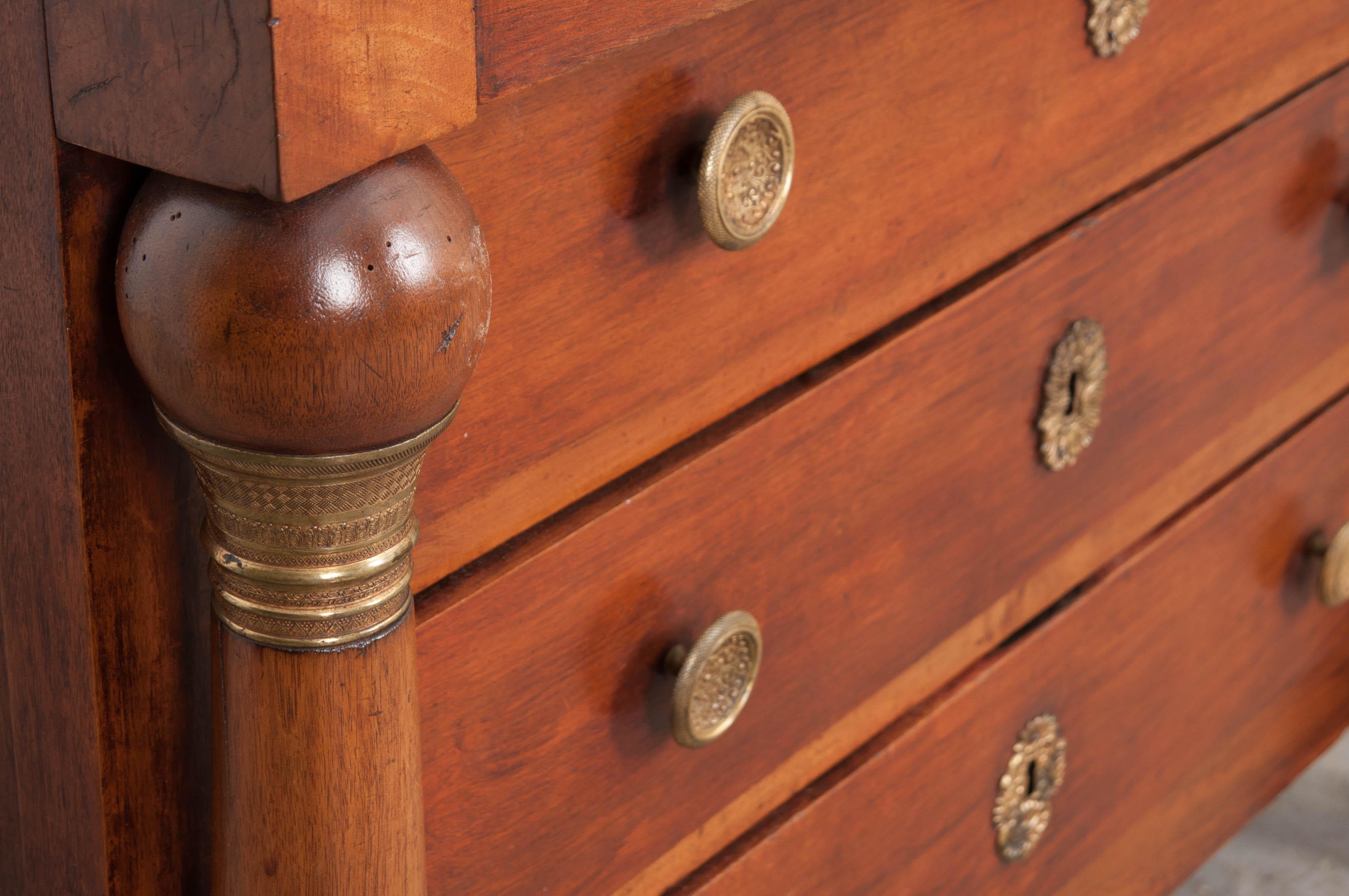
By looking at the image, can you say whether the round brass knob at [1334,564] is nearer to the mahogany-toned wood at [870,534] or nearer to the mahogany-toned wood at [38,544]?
the mahogany-toned wood at [870,534]

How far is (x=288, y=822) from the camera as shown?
1.50ft

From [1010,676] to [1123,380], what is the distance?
18cm

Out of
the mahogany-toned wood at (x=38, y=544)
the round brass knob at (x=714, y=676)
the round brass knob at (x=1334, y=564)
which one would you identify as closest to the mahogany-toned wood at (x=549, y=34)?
the mahogany-toned wood at (x=38, y=544)

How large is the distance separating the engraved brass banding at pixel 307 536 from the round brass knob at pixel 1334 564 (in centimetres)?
89

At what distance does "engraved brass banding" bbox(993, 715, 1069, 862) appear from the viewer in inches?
37.6

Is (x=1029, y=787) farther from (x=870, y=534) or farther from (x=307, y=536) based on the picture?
(x=307, y=536)

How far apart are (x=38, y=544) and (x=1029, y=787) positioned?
684mm

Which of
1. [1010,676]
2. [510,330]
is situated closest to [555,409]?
[510,330]

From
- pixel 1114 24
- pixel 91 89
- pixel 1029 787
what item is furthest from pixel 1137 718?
pixel 91 89

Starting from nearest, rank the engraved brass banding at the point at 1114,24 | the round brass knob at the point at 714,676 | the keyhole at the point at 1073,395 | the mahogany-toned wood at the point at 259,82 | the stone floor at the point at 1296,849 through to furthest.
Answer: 1. the mahogany-toned wood at the point at 259,82
2. the round brass knob at the point at 714,676
3. the engraved brass banding at the point at 1114,24
4. the keyhole at the point at 1073,395
5. the stone floor at the point at 1296,849

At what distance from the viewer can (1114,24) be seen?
30.2 inches

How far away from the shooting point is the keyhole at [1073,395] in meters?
0.86

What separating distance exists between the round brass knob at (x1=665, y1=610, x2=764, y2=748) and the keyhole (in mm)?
267

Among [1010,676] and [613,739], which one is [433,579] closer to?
[613,739]
